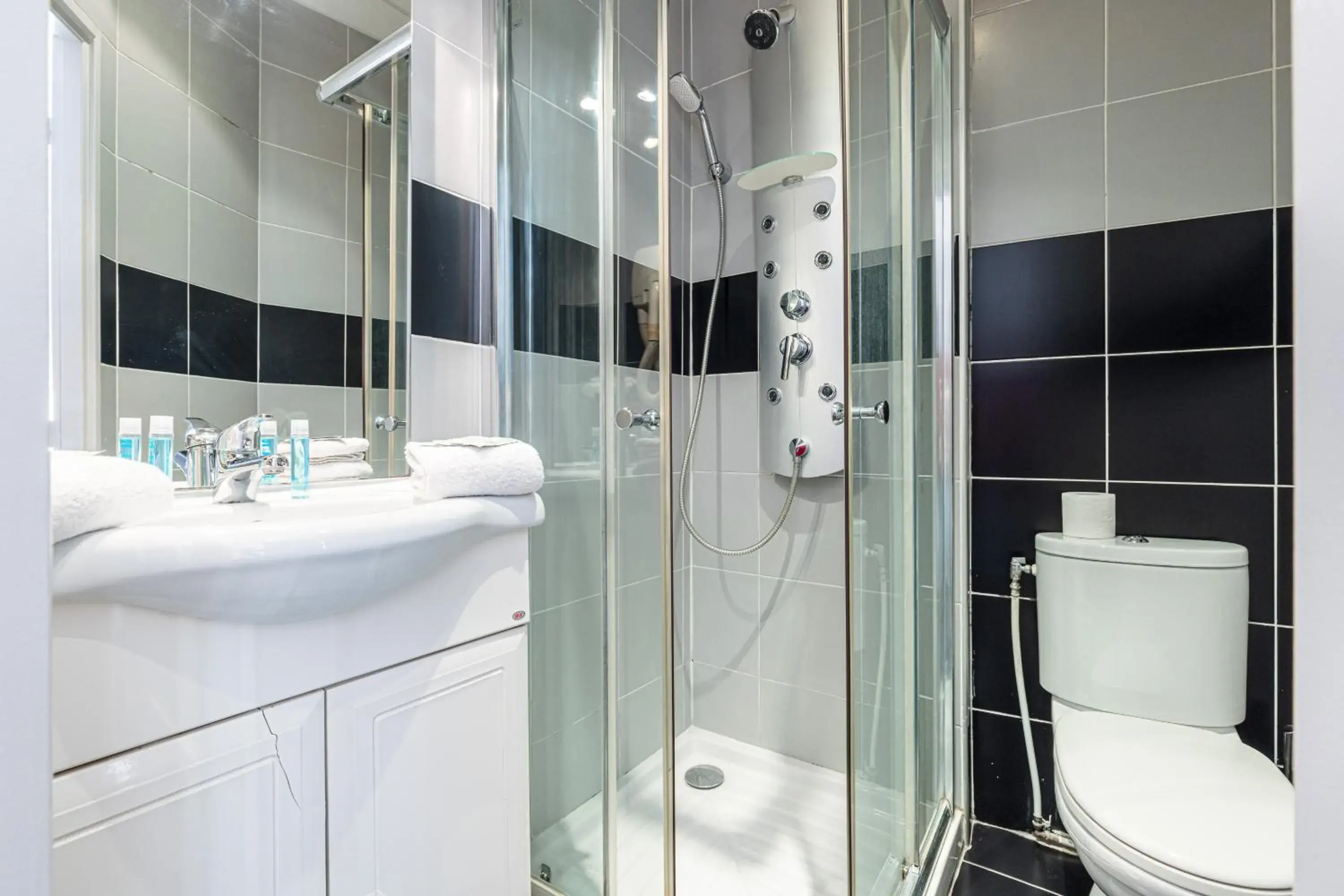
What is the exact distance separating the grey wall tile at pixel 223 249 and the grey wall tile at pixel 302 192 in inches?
2.0

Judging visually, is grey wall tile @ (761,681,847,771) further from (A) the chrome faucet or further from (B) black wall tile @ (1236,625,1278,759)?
(A) the chrome faucet

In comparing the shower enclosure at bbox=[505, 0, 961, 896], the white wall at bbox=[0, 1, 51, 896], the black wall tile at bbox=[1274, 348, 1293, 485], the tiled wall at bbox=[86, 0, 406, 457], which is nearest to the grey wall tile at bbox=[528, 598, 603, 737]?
the shower enclosure at bbox=[505, 0, 961, 896]

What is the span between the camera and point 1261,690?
4.28 feet

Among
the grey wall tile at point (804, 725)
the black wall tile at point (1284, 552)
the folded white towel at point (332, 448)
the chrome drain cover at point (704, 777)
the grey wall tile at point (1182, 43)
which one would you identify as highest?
the grey wall tile at point (1182, 43)

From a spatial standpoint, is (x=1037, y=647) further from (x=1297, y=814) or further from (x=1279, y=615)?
(x=1297, y=814)

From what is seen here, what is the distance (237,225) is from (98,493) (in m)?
0.61

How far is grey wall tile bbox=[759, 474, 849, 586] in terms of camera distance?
180cm

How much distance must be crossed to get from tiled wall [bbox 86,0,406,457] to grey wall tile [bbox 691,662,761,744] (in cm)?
139

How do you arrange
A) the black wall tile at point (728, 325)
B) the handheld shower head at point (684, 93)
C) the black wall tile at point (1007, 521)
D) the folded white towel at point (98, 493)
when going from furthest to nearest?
the black wall tile at point (728, 325) → the handheld shower head at point (684, 93) → the black wall tile at point (1007, 521) → the folded white towel at point (98, 493)

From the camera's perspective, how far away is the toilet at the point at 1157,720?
0.92 m

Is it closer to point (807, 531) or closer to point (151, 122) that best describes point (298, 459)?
point (151, 122)

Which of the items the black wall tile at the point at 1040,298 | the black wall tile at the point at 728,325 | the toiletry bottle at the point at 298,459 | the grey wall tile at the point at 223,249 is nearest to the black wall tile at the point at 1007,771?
the black wall tile at the point at 1040,298

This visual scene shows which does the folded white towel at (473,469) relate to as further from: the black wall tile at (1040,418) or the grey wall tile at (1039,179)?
the grey wall tile at (1039,179)

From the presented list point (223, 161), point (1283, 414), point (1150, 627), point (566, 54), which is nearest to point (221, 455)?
point (223, 161)
